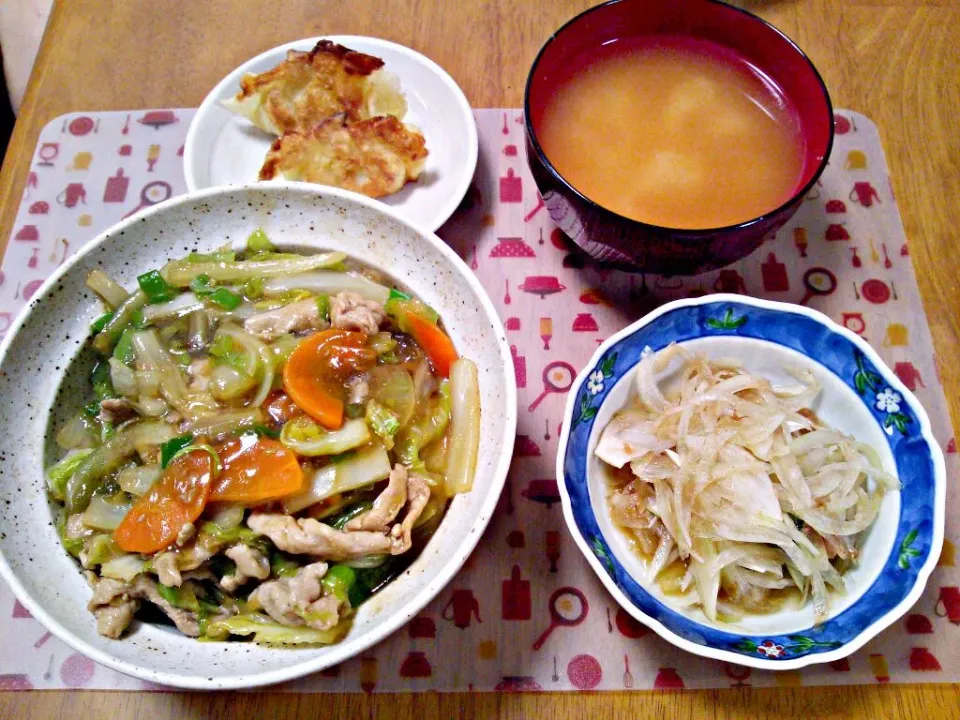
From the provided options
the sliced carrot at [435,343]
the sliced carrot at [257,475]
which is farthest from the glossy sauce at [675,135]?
the sliced carrot at [257,475]

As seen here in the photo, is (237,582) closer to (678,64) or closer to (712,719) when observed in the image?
(712,719)

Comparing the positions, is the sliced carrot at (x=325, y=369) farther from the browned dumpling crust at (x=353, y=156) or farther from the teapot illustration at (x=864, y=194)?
the teapot illustration at (x=864, y=194)

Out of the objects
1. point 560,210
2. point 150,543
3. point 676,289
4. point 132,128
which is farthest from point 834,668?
point 132,128

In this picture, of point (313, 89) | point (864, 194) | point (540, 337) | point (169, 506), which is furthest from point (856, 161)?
point (169, 506)

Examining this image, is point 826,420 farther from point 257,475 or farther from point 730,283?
point 257,475

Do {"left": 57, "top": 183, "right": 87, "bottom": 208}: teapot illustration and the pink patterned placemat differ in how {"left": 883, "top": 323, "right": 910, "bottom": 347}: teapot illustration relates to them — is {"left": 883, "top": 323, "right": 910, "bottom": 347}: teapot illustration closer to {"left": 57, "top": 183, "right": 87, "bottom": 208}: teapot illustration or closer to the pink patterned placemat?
the pink patterned placemat

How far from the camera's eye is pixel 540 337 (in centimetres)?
166

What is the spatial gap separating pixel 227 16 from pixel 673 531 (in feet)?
6.70

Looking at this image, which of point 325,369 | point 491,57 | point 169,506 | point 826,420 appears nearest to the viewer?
point 169,506

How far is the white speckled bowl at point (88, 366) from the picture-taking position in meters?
1.10

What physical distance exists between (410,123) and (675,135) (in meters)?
0.78

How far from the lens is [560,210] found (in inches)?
56.8

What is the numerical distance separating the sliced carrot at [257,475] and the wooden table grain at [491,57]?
116 centimetres

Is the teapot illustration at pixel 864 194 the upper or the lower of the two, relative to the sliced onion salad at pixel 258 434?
lower
